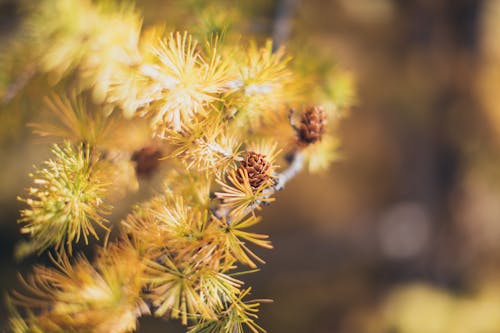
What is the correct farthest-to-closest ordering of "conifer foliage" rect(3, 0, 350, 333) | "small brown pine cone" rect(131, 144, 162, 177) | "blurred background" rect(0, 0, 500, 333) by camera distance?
"blurred background" rect(0, 0, 500, 333) < "small brown pine cone" rect(131, 144, 162, 177) < "conifer foliage" rect(3, 0, 350, 333)

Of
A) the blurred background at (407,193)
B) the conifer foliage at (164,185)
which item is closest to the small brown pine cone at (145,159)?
the conifer foliage at (164,185)

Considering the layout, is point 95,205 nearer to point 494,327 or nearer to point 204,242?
point 204,242

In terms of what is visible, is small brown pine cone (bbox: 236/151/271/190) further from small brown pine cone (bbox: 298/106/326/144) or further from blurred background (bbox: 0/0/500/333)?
blurred background (bbox: 0/0/500/333)

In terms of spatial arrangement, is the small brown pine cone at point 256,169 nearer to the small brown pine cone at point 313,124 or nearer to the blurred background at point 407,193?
the small brown pine cone at point 313,124

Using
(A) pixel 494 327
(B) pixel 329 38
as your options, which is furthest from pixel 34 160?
(A) pixel 494 327

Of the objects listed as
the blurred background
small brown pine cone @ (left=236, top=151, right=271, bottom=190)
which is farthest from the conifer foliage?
the blurred background
